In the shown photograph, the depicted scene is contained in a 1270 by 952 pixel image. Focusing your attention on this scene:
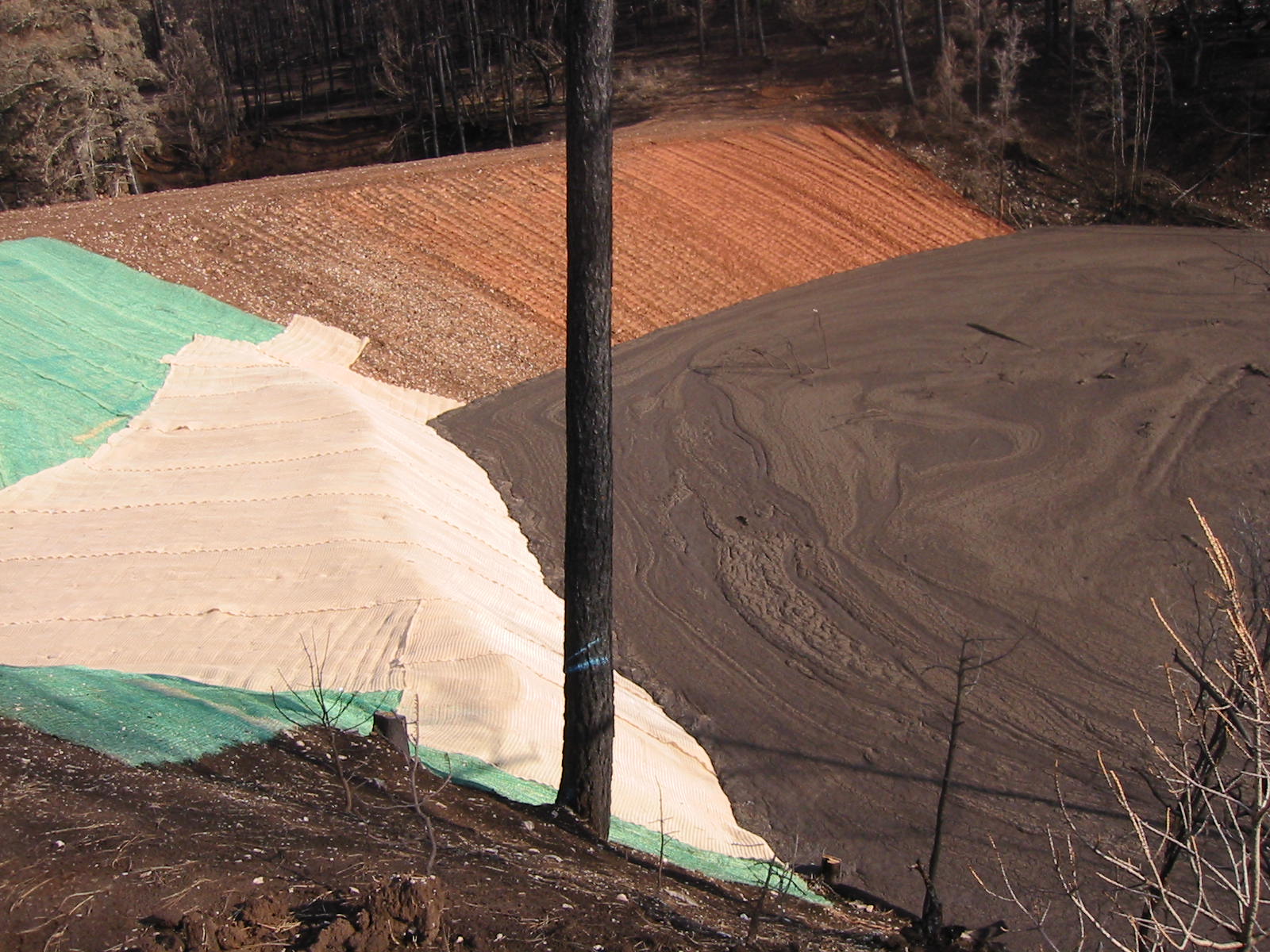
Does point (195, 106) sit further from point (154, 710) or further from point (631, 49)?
point (154, 710)

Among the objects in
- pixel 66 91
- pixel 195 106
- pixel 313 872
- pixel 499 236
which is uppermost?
pixel 66 91

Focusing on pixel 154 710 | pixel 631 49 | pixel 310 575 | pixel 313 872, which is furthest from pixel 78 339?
pixel 631 49

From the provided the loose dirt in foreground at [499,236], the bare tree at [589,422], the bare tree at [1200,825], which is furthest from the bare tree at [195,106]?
the bare tree at [1200,825]

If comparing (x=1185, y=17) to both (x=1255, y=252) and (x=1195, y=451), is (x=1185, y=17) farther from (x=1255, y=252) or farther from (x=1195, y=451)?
(x=1195, y=451)

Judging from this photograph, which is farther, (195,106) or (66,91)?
(195,106)

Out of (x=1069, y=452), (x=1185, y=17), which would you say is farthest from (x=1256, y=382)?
(x=1185, y=17)

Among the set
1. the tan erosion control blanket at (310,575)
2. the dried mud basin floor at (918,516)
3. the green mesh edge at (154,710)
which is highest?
the green mesh edge at (154,710)

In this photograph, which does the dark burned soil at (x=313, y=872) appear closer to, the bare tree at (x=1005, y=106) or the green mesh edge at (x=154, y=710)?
the green mesh edge at (x=154, y=710)

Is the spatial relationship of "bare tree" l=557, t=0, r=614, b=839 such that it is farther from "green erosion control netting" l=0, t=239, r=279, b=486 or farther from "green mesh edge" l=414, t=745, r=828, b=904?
"green erosion control netting" l=0, t=239, r=279, b=486
